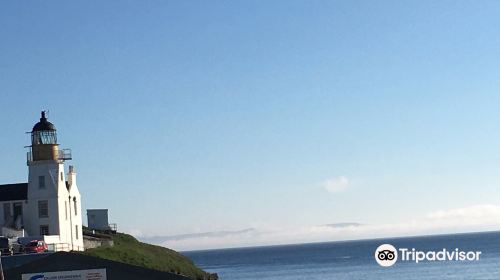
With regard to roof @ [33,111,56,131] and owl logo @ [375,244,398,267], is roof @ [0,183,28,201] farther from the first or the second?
owl logo @ [375,244,398,267]

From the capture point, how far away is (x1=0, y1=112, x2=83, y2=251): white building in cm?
6838

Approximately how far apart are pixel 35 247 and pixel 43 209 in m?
8.13

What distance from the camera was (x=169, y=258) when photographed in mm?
82875

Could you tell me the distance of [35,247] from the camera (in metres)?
61.2

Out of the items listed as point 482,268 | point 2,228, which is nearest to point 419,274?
point 482,268

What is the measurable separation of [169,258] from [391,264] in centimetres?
5374

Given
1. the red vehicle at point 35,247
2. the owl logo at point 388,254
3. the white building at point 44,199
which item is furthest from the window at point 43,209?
the owl logo at point 388,254

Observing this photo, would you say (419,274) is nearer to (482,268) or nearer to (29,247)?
(482,268)

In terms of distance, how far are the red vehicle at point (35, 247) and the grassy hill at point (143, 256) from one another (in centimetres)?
347

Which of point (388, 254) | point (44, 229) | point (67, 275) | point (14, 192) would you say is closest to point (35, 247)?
point (67, 275)

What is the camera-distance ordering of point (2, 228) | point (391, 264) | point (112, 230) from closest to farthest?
point (2, 228) < point (112, 230) < point (391, 264)

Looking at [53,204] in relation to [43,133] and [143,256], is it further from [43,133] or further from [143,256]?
[143,256]

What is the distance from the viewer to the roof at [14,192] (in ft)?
229

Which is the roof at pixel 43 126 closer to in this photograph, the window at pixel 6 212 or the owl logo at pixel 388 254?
the window at pixel 6 212
